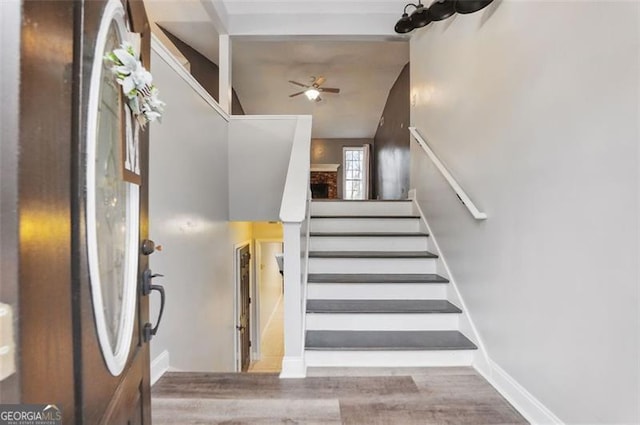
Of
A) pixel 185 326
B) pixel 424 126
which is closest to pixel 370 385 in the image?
pixel 185 326

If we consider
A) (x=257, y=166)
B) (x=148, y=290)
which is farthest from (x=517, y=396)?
(x=257, y=166)

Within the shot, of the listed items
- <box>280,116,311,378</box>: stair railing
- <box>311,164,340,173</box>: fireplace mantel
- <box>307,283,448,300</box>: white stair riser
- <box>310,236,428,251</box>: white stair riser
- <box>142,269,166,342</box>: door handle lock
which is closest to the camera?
<box>142,269,166,342</box>: door handle lock

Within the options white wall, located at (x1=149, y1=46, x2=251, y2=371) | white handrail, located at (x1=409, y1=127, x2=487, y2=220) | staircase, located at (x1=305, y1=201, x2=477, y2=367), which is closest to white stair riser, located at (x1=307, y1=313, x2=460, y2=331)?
staircase, located at (x1=305, y1=201, x2=477, y2=367)

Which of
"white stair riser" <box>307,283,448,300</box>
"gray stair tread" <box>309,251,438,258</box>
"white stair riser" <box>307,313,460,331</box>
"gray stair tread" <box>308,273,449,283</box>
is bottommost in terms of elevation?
"white stair riser" <box>307,313,460,331</box>

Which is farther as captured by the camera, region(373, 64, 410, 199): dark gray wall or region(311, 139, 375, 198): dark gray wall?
region(311, 139, 375, 198): dark gray wall

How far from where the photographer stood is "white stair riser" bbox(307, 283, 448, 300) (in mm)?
2646

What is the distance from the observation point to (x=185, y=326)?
238cm

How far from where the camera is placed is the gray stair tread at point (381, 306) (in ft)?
7.86

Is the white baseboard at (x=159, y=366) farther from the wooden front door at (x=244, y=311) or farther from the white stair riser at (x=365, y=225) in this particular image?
the wooden front door at (x=244, y=311)

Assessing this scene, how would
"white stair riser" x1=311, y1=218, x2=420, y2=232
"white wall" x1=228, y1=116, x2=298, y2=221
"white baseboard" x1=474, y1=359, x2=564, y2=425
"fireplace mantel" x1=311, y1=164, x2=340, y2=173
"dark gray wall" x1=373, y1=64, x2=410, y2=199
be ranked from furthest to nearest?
"fireplace mantel" x1=311, y1=164, x2=340, y2=173 → "dark gray wall" x1=373, y1=64, x2=410, y2=199 → "white wall" x1=228, y1=116, x2=298, y2=221 → "white stair riser" x1=311, y1=218, x2=420, y2=232 → "white baseboard" x1=474, y1=359, x2=564, y2=425

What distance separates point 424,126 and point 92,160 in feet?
10.9

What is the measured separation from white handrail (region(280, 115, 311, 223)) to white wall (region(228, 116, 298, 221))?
2.96 ft

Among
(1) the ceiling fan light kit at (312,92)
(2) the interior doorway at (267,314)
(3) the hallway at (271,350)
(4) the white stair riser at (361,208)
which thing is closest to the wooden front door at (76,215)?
(4) the white stair riser at (361,208)

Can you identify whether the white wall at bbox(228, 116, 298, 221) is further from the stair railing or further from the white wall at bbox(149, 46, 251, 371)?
the stair railing
